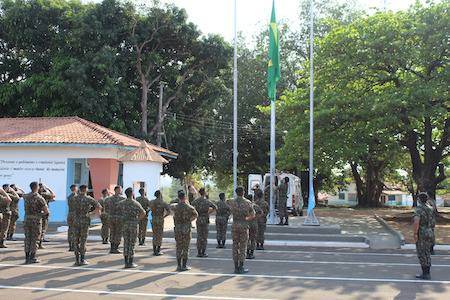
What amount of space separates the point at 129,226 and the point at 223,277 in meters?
2.24

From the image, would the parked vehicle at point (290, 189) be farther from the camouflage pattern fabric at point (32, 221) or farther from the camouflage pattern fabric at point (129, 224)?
the camouflage pattern fabric at point (32, 221)

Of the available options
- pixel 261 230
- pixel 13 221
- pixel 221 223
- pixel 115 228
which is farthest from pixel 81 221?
pixel 261 230

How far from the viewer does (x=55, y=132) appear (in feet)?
60.8

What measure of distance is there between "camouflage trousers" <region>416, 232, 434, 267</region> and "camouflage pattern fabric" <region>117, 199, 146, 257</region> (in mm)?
5424

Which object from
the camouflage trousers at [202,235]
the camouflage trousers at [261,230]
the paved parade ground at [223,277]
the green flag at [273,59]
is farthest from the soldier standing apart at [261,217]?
the green flag at [273,59]

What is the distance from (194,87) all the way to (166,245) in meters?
19.5

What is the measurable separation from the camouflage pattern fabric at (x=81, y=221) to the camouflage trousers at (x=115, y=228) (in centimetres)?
121

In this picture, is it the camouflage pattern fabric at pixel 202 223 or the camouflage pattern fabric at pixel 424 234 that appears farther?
the camouflage pattern fabric at pixel 202 223

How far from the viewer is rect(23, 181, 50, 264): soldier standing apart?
9203 mm

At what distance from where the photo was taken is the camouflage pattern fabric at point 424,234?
26.6 feet

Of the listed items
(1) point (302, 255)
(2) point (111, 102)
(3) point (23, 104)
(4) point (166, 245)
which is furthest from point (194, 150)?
(1) point (302, 255)

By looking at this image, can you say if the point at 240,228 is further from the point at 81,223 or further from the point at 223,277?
the point at 81,223

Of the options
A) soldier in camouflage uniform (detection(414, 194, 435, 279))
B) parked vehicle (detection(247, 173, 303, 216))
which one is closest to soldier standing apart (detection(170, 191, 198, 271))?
soldier in camouflage uniform (detection(414, 194, 435, 279))

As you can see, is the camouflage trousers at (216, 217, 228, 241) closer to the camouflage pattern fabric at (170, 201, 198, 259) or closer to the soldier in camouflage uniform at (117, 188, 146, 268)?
the camouflage pattern fabric at (170, 201, 198, 259)
